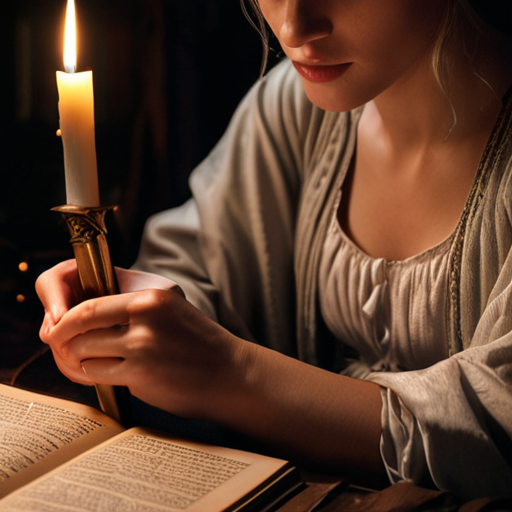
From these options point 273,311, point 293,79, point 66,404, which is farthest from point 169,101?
point 66,404

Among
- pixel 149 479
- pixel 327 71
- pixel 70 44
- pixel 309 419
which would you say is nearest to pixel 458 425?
pixel 309 419

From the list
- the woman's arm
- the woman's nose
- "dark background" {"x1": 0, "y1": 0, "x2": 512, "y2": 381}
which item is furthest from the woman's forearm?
"dark background" {"x1": 0, "y1": 0, "x2": 512, "y2": 381}

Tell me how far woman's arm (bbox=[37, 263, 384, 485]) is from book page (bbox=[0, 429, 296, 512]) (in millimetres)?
56

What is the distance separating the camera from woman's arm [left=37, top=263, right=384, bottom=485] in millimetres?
806

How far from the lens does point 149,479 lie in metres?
0.73

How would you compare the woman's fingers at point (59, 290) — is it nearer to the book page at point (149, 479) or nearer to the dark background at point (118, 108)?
the book page at point (149, 479)

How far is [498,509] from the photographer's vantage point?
72 centimetres

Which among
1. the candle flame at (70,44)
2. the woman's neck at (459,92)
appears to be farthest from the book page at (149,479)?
the woman's neck at (459,92)

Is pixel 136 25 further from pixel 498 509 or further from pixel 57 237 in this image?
pixel 498 509

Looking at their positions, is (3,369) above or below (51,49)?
below

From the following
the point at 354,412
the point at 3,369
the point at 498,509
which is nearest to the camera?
the point at 498,509

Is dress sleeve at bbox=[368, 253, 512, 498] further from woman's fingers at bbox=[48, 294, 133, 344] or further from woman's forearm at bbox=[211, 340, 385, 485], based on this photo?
woman's fingers at bbox=[48, 294, 133, 344]


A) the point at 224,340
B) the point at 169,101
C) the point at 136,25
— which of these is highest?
the point at 136,25

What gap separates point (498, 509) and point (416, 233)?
410 mm
